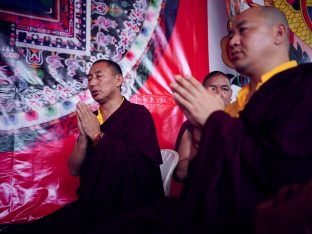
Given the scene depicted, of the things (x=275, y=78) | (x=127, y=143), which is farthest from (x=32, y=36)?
(x=275, y=78)

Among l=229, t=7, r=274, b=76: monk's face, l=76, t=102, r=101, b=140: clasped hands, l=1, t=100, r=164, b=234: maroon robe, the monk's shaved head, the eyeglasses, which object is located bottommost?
l=1, t=100, r=164, b=234: maroon robe

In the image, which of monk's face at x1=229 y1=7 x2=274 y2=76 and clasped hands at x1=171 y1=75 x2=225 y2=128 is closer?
clasped hands at x1=171 y1=75 x2=225 y2=128

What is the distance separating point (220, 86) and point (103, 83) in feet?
2.66

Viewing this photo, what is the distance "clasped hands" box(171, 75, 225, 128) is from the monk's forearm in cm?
93

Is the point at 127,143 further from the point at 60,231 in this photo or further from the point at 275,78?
the point at 275,78

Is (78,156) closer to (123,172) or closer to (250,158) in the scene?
(123,172)

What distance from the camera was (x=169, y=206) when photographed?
123 centimetres

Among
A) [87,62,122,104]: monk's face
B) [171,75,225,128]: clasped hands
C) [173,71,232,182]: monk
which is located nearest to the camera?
[171,75,225,128]: clasped hands

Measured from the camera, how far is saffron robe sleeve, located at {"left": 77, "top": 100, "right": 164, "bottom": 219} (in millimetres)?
1558

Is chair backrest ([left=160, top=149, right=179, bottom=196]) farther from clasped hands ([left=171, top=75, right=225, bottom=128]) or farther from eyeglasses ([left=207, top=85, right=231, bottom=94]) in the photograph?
clasped hands ([left=171, top=75, right=225, bottom=128])

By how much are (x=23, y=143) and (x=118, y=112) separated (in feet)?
2.18

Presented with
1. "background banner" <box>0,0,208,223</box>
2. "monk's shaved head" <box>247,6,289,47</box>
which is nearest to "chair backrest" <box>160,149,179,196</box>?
"background banner" <box>0,0,208,223</box>

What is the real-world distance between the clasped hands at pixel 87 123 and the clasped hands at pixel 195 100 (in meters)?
0.83

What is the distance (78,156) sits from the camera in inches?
70.1
